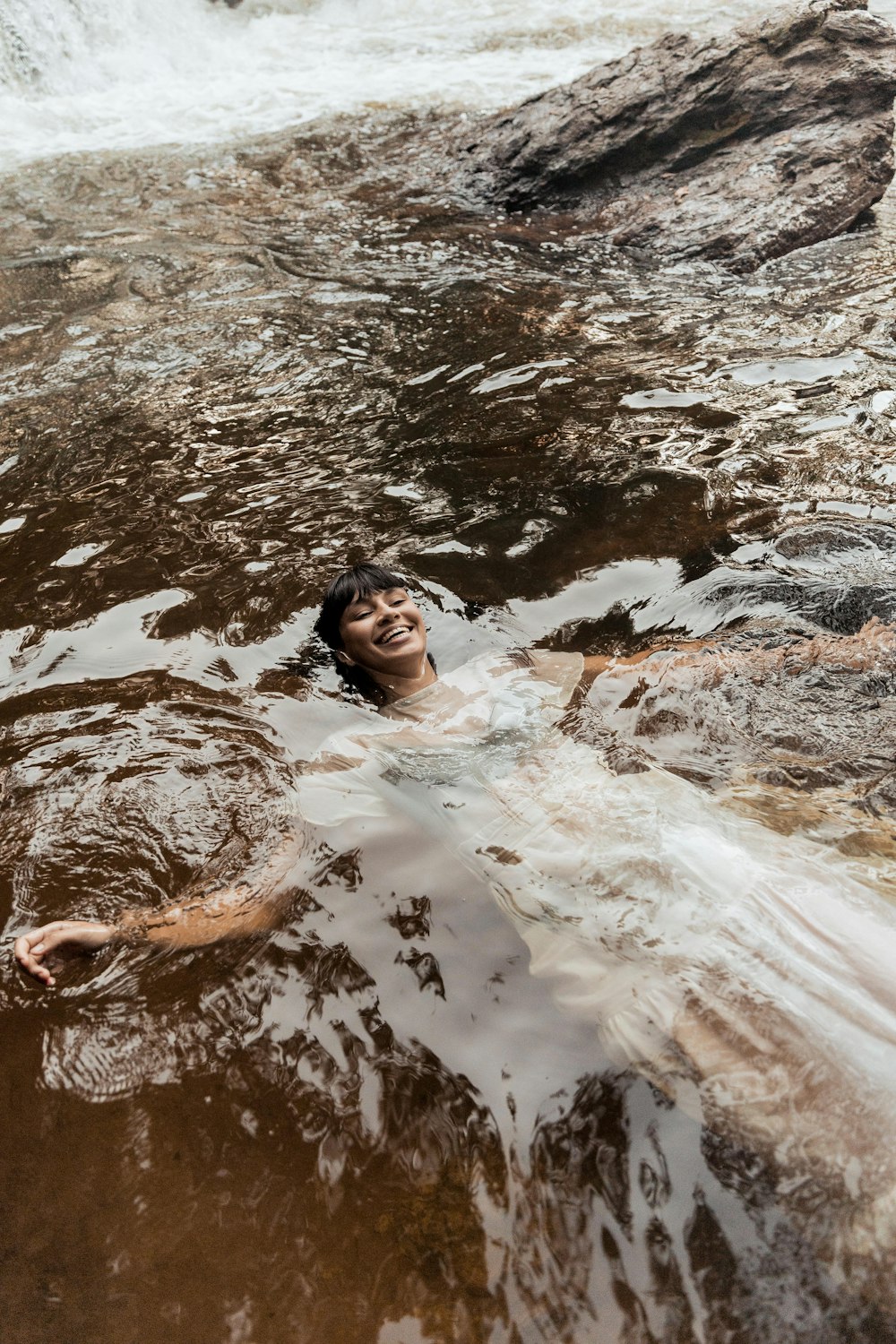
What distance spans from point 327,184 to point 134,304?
405cm

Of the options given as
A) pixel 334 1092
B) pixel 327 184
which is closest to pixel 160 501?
pixel 334 1092

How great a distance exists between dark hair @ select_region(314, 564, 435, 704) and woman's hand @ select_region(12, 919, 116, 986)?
1342 millimetres

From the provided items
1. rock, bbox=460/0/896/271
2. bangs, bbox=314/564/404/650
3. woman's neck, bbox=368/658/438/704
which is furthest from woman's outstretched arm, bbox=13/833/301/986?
rock, bbox=460/0/896/271

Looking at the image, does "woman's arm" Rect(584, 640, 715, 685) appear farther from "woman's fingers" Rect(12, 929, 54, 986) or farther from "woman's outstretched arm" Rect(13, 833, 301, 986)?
"woman's fingers" Rect(12, 929, 54, 986)

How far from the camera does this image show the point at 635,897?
266 cm

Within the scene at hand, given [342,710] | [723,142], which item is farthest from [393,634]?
[723,142]

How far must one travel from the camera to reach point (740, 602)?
4.04 m

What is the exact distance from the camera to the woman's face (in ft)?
11.8

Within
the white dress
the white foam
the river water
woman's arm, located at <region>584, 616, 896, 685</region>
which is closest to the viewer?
the river water

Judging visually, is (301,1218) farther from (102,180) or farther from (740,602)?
(102,180)

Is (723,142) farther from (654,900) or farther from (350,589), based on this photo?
(654,900)

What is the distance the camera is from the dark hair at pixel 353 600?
3.68m

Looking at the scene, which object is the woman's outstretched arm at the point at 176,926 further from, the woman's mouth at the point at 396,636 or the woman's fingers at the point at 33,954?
the woman's mouth at the point at 396,636

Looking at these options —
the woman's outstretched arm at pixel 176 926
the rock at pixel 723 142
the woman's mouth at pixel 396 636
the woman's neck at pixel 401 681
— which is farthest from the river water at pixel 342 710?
the rock at pixel 723 142
